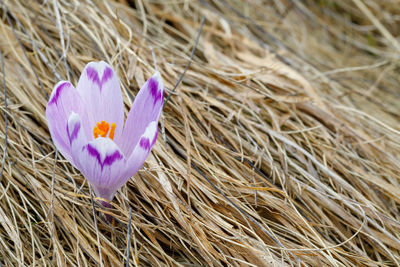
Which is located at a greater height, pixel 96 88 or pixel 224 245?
pixel 96 88

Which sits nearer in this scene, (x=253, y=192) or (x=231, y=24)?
(x=253, y=192)

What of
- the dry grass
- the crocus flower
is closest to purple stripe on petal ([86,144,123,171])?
the crocus flower

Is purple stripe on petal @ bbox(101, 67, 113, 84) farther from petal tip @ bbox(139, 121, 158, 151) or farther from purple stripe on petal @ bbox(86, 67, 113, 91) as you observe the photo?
petal tip @ bbox(139, 121, 158, 151)

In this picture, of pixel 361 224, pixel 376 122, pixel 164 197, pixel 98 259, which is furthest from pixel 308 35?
pixel 98 259

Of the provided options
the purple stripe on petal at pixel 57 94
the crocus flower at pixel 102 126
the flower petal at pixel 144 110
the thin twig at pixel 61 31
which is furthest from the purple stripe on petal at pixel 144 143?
the thin twig at pixel 61 31

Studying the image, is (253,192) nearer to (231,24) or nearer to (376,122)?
(376,122)

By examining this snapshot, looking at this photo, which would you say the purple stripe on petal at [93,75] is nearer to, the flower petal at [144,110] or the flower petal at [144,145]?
the flower petal at [144,110]

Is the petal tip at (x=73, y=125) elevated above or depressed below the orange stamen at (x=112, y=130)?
above

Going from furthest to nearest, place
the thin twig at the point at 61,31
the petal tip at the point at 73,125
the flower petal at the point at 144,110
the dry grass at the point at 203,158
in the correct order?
1. the thin twig at the point at 61,31
2. the dry grass at the point at 203,158
3. the flower petal at the point at 144,110
4. the petal tip at the point at 73,125
